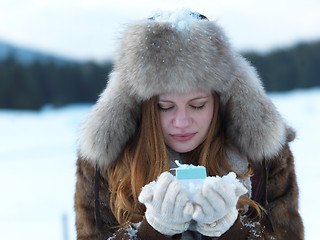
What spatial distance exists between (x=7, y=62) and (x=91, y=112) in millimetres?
9764

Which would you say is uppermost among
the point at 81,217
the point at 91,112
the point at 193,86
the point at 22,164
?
the point at 193,86

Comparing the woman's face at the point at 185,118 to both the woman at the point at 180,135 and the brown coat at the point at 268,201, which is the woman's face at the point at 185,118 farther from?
the brown coat at the point at 268,201

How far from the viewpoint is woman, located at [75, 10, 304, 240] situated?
63.6 inches

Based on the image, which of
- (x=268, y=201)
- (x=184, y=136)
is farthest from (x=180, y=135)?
(x=268, y=201)

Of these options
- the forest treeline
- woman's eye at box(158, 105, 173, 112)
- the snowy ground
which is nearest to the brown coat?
the snowy ground

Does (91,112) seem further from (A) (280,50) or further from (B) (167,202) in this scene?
(A) (280,50)

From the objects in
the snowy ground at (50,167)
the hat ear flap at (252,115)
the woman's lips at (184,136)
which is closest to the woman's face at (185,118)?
the woman's lips at (184,136)

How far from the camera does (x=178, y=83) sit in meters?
1.61

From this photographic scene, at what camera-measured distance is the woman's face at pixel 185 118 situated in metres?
1.67

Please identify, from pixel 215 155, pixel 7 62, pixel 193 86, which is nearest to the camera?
pixel 193 86

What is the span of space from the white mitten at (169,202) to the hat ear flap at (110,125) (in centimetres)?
41

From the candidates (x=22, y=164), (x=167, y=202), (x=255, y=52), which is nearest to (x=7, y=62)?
(x=22, y=164)

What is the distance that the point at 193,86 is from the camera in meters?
1.63

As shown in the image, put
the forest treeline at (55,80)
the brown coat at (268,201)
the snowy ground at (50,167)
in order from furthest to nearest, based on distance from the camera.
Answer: the forest treeline at (55,80)
the snowy ground at (50,167)
the brown coat at (268,201)
